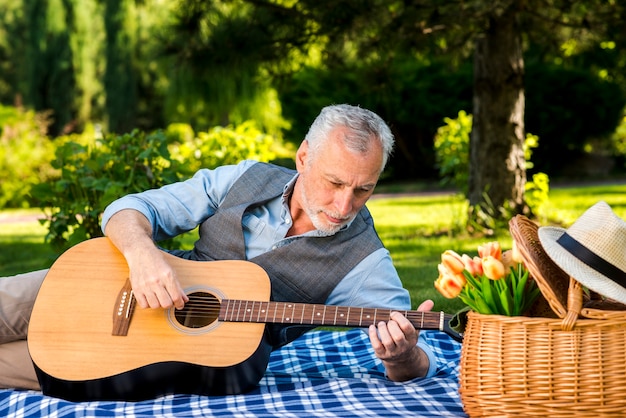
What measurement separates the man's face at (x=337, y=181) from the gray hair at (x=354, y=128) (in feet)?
0.08

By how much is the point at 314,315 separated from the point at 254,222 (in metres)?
0.62

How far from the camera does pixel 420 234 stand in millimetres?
8438

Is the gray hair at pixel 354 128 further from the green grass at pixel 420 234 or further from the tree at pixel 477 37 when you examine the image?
the tree at pixel 477 37

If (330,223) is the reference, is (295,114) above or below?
below

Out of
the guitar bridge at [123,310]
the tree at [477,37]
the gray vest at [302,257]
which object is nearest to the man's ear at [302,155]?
the gray vest at [302,257]

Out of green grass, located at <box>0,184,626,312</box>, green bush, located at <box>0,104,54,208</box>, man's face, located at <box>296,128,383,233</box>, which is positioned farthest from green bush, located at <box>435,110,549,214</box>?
green bush, located at <box>0,104,54,208</box>

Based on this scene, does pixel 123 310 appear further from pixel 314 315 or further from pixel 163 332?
pixel 314 315

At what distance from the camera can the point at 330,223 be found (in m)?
3.04

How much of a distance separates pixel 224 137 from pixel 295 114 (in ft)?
23.5

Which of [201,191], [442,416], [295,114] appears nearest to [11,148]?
[295,114]

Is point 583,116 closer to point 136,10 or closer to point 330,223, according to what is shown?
point 330,223

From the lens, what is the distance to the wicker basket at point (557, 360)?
2.35 meters

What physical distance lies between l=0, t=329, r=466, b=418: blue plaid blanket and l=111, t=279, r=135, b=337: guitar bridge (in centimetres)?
24

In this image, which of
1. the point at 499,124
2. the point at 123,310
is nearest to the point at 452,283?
the point at 123,310
